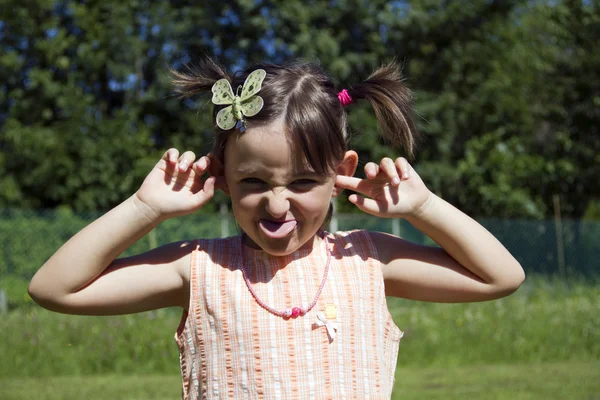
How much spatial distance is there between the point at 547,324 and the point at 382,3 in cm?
1080

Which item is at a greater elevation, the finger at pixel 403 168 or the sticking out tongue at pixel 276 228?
the finger at pixel 403 168

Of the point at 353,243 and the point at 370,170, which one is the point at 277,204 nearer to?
the point at 370,170

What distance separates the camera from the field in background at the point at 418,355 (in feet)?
21.0

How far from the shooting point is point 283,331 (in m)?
2.23

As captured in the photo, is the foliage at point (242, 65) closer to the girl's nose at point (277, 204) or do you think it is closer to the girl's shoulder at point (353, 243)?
the girl's shoulder at point (353, 243)

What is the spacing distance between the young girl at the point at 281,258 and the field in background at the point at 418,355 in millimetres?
3844

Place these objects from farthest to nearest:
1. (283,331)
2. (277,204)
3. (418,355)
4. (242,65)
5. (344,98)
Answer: (242,65) < (418,355) < (344,98) < (283,331) < (277,204)

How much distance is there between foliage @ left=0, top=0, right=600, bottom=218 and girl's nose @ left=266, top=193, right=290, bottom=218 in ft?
46.5

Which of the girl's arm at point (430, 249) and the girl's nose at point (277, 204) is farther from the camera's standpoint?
the girl's arm at point (430, 249)

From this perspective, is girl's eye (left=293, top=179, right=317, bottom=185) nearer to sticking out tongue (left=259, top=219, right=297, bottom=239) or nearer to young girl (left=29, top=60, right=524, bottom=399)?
young girl (left=29, top=60, right=524, bottom=399)

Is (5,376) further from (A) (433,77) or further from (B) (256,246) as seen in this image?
(A) (433,77)

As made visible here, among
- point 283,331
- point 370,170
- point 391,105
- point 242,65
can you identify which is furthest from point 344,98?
point 242,65

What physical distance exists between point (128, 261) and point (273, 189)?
0.53m

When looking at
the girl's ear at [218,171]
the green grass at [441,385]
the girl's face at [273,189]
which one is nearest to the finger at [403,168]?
the girl's face at [273,189]
